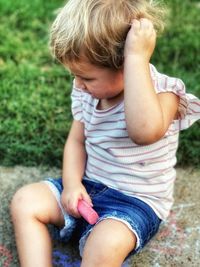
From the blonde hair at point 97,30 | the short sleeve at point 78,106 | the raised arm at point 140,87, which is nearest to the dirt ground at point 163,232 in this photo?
the short sleeve at point 78,106

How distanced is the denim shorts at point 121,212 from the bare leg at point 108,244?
3 cm

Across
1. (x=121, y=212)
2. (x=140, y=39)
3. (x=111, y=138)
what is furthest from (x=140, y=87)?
(x=121, y=212)

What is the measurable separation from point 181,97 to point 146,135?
211 millimetres

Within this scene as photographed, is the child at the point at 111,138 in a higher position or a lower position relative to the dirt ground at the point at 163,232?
higher

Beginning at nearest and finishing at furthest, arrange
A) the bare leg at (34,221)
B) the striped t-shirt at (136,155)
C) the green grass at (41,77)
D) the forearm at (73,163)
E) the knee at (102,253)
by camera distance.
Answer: the knee at (102,253) < the bare leg at (34,221) < the striped t-shirt at (136,155) < the forearm at (73,163) < the green grass at (41,77)

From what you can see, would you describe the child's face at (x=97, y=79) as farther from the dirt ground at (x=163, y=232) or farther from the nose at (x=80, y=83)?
the dirt ground at (x=163, y=232)

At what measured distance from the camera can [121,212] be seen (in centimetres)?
187

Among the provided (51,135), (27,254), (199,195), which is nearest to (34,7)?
(51,135)

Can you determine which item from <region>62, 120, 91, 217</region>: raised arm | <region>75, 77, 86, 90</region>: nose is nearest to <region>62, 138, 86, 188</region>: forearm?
<region>62, 120, 91, 217</region>: raised arm

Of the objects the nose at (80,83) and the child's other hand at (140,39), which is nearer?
the child's other hand at (140,39)

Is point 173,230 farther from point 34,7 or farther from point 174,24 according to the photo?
point 34,7

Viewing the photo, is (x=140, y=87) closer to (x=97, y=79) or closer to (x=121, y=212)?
(x=97, y=79)

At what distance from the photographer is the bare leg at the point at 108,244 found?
67.6 inches

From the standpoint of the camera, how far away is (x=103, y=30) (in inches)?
67.9
